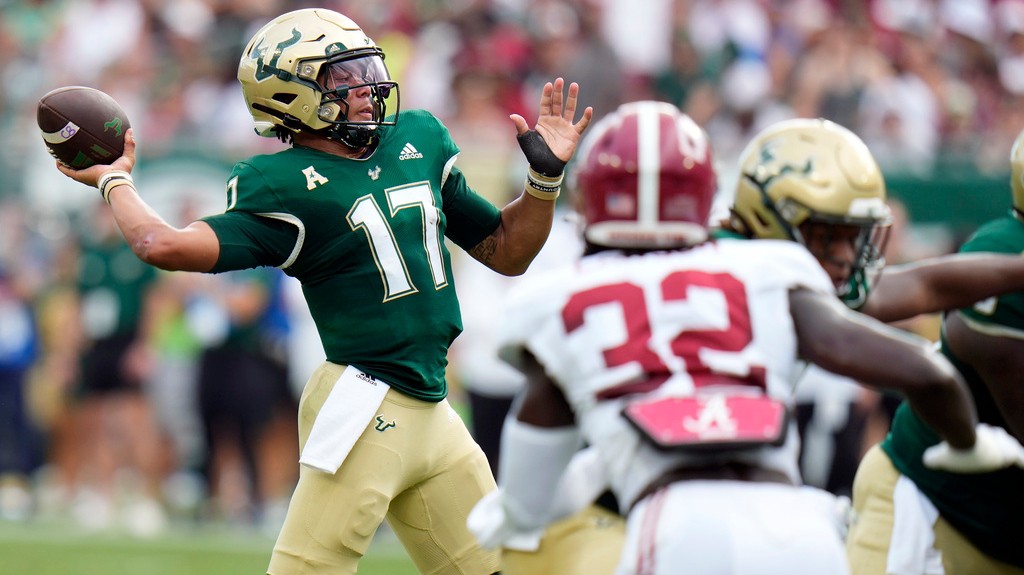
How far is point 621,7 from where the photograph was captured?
40.9ft

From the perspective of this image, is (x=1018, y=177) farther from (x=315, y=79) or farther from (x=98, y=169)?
(x=98, y=169)

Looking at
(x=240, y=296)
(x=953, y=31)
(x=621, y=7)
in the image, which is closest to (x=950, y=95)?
(x=953, y=31)

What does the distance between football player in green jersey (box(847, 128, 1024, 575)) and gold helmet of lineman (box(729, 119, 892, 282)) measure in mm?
567

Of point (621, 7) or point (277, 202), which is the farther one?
point (621, 7)

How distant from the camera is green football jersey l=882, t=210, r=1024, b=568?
4.33 meters

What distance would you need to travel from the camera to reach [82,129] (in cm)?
434

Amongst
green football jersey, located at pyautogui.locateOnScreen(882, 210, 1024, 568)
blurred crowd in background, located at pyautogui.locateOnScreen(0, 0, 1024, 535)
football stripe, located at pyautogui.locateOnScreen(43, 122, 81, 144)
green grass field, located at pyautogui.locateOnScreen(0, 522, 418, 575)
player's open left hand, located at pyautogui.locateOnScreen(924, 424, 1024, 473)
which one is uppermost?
football stripe, located at pyautogui.locateOnScreen(43, 122, 81, 144)

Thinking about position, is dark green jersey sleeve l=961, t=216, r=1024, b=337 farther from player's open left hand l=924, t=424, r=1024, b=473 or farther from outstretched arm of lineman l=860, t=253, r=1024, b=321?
player's open left hand l=924, t=424, r=1024, b=473

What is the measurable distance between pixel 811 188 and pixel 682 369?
89 centimetres

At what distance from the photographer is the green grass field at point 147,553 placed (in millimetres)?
7961

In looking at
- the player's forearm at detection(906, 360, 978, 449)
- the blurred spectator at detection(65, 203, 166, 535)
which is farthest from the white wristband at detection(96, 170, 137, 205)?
the blurred spectator at detection(65, 203, 166, 535)

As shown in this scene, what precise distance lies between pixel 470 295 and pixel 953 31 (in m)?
5.76

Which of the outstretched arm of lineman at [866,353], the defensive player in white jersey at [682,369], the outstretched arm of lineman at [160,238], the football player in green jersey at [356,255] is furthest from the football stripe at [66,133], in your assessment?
the outstretched arm of lineman at [866,353]

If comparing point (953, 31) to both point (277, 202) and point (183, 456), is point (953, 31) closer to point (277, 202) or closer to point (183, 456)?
point (183, 456)
